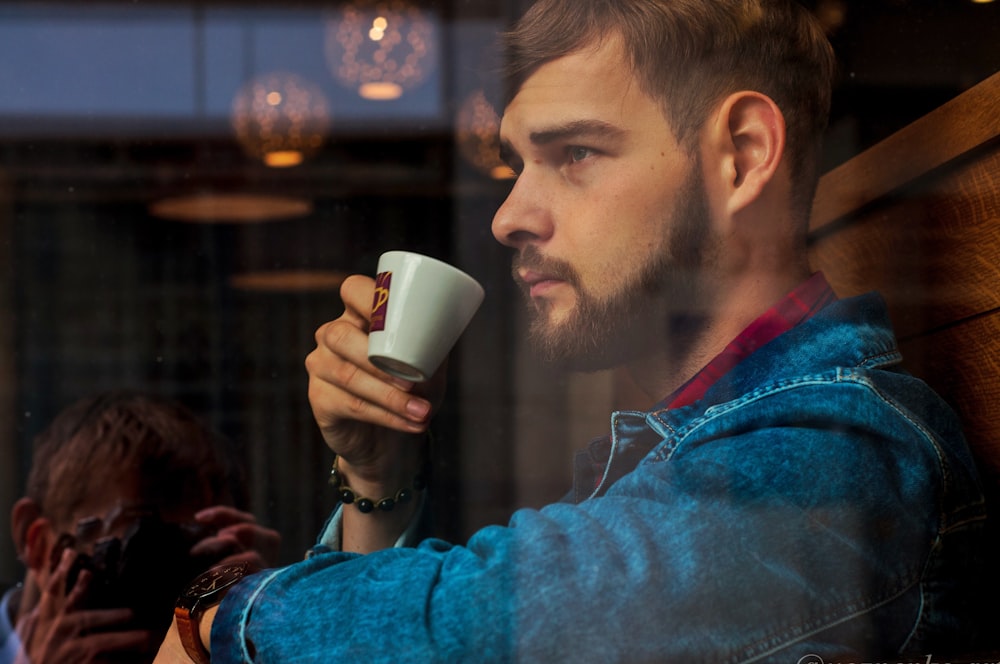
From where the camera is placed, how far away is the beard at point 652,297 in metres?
0.97

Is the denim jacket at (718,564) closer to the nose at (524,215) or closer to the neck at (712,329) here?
the neck at (712,329)

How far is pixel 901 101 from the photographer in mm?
1201

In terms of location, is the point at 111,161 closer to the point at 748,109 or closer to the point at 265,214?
the point at 265,214

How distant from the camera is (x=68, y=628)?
3.94ft

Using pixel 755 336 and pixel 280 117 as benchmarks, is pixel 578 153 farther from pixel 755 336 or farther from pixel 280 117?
pixel 280 117

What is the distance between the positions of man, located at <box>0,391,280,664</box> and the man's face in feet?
1.60

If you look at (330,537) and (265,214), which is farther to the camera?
(265,214)

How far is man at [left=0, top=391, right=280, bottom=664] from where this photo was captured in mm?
1171

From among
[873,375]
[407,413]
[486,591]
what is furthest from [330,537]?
[873,375]

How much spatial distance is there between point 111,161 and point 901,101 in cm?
95

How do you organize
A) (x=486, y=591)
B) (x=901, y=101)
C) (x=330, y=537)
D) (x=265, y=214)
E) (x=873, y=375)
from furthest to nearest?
(x=265, y=214) < (x=901, y=101) < (x=330, y=537) < (x=873, y=375) < (x=486, y=591)

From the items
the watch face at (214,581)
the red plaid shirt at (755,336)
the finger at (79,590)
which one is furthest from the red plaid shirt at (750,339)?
the finger at (79,590)

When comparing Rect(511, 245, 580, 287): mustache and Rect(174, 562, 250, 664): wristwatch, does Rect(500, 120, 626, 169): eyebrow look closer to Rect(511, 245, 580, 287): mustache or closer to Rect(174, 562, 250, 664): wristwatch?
Rect(511, 245, 580, 287): mustache

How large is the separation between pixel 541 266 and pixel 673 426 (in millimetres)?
197
